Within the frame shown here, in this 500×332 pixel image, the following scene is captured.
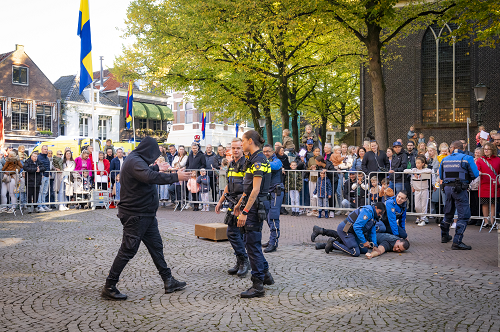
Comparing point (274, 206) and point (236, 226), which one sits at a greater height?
point (274, 206)

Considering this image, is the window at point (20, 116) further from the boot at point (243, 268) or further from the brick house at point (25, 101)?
the boot at point (243, 268)

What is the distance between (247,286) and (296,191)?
7690 mm

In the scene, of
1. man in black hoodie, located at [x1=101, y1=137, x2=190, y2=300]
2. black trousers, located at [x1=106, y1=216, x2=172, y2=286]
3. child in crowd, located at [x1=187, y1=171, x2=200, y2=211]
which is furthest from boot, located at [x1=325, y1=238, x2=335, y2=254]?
child in crowd, located at [x1=187, y1=171, x2=200, y2=211]

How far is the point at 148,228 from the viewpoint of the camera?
18.9ft

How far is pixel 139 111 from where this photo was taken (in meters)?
50.7

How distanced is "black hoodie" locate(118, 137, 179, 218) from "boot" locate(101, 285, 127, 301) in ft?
2.80

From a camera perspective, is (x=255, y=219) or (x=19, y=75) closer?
(x=255, y=219)

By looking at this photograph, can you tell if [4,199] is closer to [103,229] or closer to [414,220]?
[103,229]

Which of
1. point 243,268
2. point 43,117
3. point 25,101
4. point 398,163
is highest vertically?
point 25,101

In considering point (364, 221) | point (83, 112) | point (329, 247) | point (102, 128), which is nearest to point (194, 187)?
point (329, 247)

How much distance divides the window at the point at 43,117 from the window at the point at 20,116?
1147 millimetres

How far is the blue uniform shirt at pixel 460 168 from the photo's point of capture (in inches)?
342

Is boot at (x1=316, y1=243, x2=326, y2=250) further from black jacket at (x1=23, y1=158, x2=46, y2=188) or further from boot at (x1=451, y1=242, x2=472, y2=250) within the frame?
black jacket at (x1=23, y1=158, x2=46, y2=188)

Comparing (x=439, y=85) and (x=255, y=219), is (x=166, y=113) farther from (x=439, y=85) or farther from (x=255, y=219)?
(x=255, y=219)
